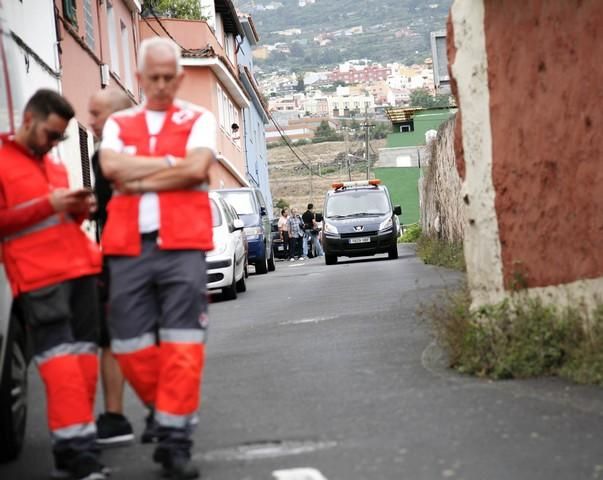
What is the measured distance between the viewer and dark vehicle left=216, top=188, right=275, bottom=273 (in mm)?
28109

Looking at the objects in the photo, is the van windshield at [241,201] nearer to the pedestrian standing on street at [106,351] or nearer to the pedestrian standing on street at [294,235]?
the pedestrian standing on street at [294,235]

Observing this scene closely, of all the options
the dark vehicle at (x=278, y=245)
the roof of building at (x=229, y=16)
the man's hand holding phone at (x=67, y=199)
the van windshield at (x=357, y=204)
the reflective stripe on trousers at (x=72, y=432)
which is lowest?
the dark vehicle at (x=278, y=245)

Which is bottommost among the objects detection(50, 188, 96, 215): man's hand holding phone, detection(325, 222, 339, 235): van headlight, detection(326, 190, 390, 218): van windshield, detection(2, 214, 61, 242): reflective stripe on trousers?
detection(325, 222, 339, 235): van headlight

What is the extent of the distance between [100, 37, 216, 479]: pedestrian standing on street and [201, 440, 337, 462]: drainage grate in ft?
1.74

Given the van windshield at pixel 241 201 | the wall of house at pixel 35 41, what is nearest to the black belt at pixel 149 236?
the wall of house at pixel 35 41

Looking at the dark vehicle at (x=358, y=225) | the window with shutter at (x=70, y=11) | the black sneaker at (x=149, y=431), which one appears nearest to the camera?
the black sneaker at (x=149, y=431)

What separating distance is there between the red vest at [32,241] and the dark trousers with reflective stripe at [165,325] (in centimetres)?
21

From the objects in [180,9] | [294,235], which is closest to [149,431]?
[294,235]

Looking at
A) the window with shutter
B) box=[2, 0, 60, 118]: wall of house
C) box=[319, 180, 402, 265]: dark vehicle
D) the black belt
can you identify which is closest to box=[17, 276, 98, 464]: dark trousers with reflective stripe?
the black belt

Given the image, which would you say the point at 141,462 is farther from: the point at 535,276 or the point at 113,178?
the point at 535,276

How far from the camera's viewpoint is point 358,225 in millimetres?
32188

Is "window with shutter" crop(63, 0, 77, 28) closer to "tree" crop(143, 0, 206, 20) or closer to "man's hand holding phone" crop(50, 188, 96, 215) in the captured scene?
"man's hand holding phone" crop(50, 188, 96, 215)

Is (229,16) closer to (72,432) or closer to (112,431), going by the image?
(112,431)

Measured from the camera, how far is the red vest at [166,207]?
238 inches
